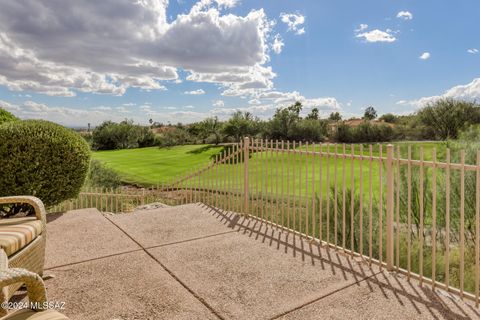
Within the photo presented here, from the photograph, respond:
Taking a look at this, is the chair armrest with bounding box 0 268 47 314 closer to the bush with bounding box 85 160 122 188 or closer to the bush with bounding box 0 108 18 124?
the bush with bounding box 0 108 18 124

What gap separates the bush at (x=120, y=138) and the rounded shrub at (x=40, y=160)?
5380 cm

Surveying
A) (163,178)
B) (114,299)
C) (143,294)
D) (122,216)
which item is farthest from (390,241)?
(163,178)

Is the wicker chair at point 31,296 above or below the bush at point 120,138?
below

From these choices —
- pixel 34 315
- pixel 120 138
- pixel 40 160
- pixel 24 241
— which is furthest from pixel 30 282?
pixel 120 138

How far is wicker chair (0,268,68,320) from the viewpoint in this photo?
1.90m

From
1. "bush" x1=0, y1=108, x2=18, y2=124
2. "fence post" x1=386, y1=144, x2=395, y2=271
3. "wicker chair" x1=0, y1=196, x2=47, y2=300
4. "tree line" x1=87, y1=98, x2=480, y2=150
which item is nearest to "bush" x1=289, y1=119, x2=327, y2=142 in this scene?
"tree line" x1=87, y1=98, x2=480, y2=150

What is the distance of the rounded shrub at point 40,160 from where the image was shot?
19.7 feet

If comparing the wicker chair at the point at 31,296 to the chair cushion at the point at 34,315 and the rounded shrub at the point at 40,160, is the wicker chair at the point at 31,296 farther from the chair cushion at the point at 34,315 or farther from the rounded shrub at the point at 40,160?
the rounded shrub at the point at 40,160

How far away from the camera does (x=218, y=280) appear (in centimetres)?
378

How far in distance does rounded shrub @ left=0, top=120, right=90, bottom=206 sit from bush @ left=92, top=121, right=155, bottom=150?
53.8 metres

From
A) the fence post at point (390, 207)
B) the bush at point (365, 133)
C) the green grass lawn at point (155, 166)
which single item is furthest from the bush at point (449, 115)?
the fence post at point (390, 207)

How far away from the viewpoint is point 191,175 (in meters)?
8.66

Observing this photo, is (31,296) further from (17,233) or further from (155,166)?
(155,166)

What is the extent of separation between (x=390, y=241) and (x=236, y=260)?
192cm
